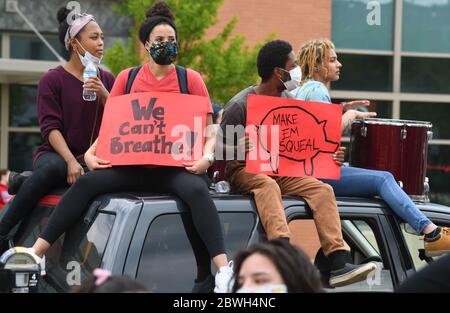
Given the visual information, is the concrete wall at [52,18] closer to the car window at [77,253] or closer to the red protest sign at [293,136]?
the red protest sign at [293,136]

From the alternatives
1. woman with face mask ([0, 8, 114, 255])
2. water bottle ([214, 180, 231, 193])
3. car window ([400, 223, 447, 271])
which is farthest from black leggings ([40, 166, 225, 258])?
car window ([400, 223, 447, 271])

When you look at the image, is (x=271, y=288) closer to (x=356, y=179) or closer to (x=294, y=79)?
(x=356, y=179)

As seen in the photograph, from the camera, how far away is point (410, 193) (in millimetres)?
5801

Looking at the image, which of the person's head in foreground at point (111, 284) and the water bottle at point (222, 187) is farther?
the water bottle at point (222, 187)

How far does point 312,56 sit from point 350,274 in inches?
69.3

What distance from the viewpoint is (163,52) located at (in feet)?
17.3

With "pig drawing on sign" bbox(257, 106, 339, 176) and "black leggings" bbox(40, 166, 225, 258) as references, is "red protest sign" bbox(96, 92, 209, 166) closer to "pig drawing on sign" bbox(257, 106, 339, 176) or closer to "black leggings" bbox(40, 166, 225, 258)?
"black leggings" bbox(40, 166, 225, 258)

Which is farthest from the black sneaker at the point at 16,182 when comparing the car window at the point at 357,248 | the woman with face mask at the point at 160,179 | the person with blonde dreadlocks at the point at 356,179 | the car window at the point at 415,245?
the car window at the point at 415,245

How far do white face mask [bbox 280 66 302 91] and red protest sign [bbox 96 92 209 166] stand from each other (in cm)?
60

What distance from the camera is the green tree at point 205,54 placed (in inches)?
508

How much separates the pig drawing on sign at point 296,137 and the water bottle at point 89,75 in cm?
101

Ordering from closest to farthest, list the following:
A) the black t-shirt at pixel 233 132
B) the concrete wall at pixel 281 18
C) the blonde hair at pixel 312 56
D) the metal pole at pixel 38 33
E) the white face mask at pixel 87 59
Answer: the black t-shirt at pixel 233 132
the white face mask at pixel 87 59
the blonde hair at pixel 312 56
the metal pole at pixel 38 33
the concrete wall at pixel 281 18

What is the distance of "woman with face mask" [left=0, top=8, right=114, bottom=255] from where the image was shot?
5484 millimetres
